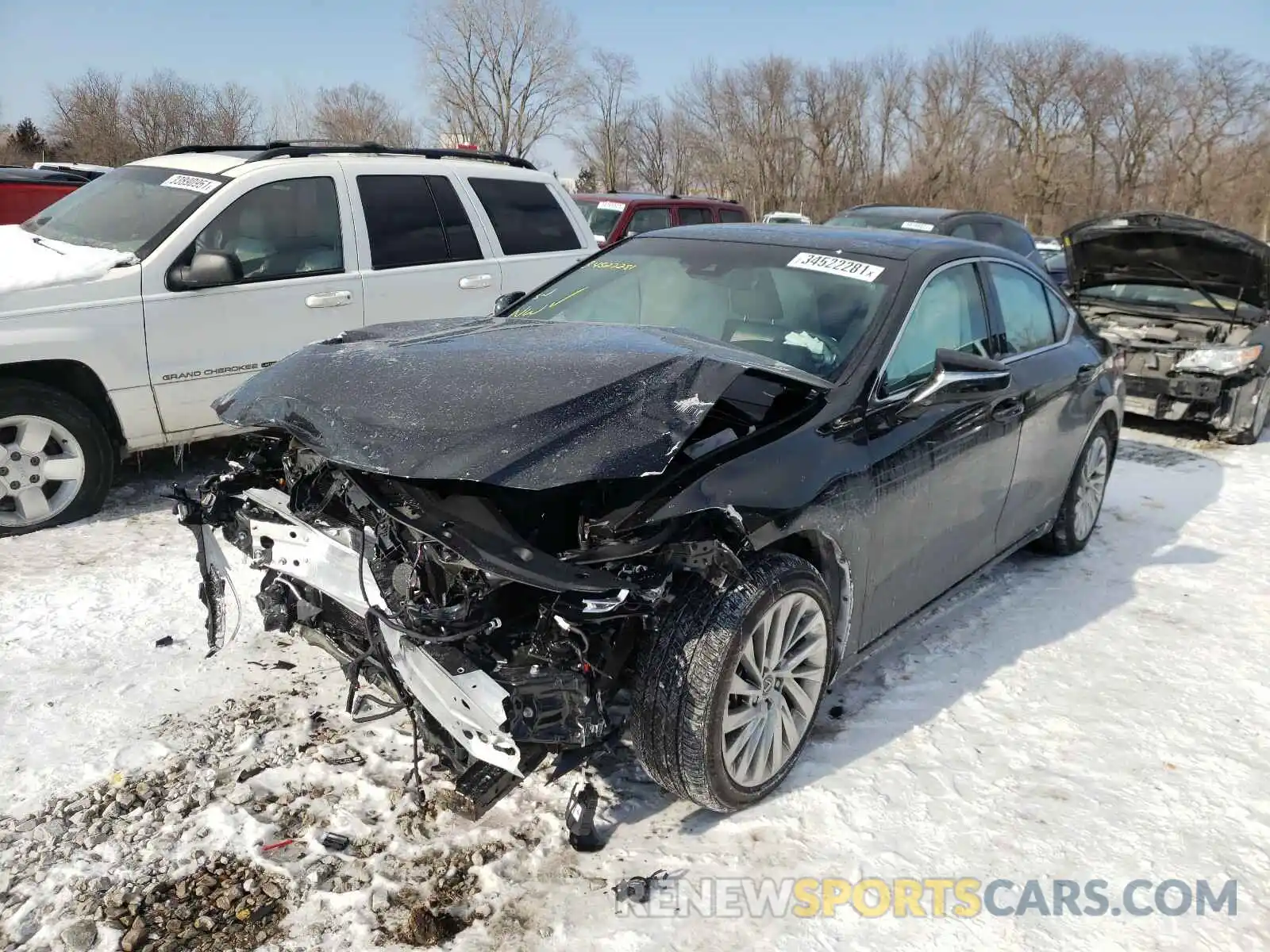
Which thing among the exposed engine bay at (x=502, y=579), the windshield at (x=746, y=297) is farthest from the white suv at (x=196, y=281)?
the exposed engine bay at (x=502, y=579)

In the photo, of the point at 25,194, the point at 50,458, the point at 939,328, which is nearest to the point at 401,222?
the point at 50,458

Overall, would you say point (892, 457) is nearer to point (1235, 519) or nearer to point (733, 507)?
point (733, 507)

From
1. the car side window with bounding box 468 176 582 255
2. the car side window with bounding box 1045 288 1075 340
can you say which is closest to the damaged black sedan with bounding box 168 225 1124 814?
the car side window with bounding box 1045 288 1075 340

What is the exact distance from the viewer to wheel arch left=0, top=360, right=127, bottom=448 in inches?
190

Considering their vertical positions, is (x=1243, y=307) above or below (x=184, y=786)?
above

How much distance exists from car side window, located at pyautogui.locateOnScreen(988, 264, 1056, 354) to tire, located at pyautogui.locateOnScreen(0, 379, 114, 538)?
4.70m

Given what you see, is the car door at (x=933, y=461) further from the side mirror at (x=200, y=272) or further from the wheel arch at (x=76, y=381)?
the wheel arch at (x=76, y=381)

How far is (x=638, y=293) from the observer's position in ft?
13.1

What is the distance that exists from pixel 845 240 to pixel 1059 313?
168 cm

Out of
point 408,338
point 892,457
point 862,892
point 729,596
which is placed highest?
point 408,338

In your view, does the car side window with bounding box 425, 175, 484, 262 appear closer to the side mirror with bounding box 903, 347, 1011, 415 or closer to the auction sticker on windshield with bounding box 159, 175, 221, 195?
the auction sticker on windshield with bounding box 159, 175, 221, 195

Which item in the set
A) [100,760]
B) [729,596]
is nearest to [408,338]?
[729,596]

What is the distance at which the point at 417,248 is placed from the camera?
6.18m

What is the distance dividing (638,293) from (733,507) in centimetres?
162
